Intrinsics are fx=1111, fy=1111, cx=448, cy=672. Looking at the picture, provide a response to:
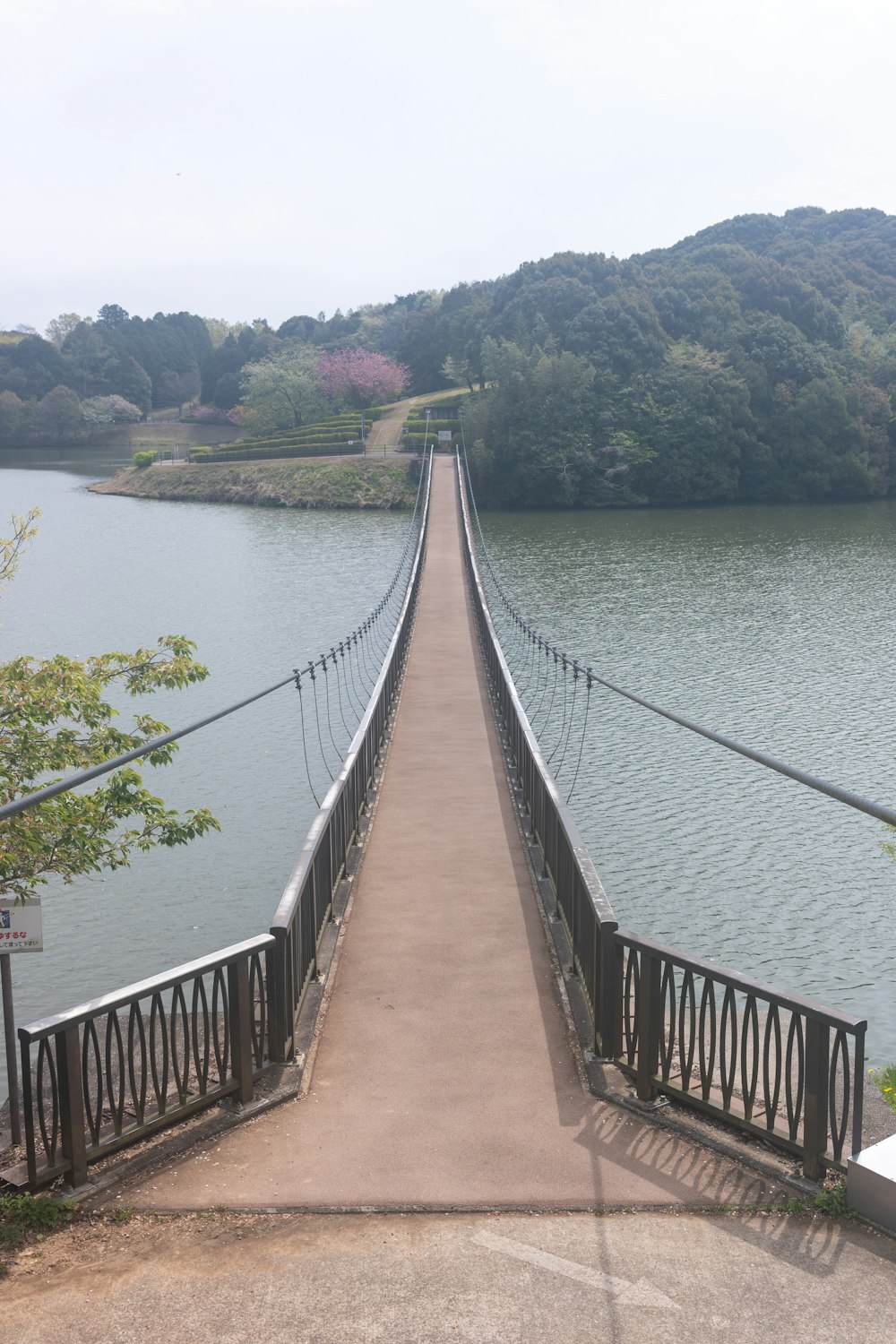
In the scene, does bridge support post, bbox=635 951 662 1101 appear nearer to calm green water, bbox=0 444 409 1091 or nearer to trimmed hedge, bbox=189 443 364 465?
calm green water, bbox=0 444 409 1091

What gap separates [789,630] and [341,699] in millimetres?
Answer: 9593

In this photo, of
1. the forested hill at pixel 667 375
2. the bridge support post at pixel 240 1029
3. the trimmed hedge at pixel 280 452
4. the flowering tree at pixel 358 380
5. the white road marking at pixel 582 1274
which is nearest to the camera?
the white road marking at pixel 582 1274

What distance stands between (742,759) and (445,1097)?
10.5 m

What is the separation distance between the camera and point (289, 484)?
5166 centimetres

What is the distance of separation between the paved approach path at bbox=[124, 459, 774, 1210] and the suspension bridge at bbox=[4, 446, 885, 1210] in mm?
11

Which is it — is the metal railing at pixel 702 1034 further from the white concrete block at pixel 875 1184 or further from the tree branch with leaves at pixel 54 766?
the tree branch with leaves at pixel 54 766

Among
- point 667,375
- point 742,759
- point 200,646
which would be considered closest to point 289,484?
point 667,375

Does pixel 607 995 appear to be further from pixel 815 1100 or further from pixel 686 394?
pixel 686 394

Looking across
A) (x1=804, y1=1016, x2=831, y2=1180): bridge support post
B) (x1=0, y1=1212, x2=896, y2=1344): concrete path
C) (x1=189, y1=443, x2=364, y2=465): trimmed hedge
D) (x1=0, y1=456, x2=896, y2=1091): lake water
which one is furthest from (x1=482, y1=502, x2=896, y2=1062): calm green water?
(x1=189, y1=443, x2=364, y2=465): trimmed hedge

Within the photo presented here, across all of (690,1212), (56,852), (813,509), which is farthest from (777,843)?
(813,509)

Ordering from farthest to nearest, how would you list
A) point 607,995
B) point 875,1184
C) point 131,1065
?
point 607,995 → point 131,1065 → point 875,1184

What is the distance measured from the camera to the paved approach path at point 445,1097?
3695 millimetres

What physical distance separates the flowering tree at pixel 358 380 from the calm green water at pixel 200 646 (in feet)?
57.5

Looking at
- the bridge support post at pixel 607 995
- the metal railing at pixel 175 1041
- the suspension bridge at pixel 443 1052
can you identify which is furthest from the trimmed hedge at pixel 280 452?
the bridge support post at pixel 607 995
